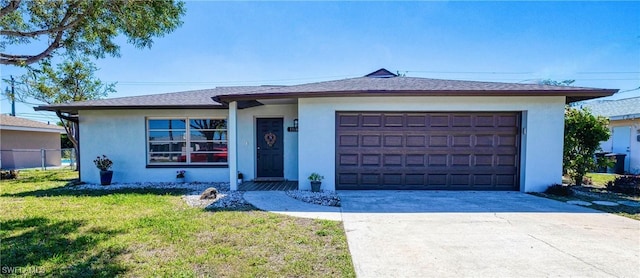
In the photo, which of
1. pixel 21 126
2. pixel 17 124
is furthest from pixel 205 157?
pixel 17 124

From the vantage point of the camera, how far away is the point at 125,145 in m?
8.56

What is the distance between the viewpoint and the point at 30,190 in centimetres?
733

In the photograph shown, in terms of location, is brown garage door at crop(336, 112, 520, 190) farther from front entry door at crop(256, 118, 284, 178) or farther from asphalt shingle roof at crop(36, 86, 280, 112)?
asphalt shingle roof at crop(36, 86, 280, 112)

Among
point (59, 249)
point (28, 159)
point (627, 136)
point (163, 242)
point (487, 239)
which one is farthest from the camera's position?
point (28, 159)

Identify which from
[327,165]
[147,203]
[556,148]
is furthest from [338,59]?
[147,203]

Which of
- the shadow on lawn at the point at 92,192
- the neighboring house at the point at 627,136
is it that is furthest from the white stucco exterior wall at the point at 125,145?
the neighboring house at the point at 627,136

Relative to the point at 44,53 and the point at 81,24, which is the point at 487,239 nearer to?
the point at 81,24

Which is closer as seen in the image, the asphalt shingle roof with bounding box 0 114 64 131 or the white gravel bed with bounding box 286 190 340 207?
the white gravel bed with bounding box 286 190 340 207

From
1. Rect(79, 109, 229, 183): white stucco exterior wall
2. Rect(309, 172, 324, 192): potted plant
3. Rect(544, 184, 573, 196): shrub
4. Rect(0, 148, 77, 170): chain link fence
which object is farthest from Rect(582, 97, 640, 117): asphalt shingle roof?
Rect(0, 148, 77, 170): chain link fence

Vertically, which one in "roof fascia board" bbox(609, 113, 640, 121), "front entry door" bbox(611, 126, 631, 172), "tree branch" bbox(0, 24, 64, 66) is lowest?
"front entry door" bbox(611, 126, 631, 172)

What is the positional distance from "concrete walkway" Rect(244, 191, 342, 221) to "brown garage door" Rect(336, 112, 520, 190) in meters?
1.78

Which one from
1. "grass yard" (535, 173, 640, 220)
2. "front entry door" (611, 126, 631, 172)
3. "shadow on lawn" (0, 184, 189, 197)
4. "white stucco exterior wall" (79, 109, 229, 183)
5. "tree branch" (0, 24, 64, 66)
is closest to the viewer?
"tree branch" (0, 24, 64, 66)

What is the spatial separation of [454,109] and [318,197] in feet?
13.3

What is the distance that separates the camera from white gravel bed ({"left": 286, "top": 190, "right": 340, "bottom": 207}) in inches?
228
